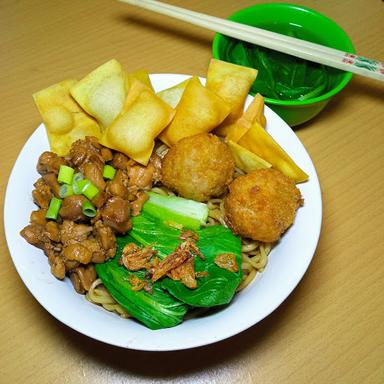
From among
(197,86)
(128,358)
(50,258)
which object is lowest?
(128,358)

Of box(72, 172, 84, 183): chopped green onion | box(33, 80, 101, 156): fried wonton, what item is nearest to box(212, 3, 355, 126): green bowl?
box(33, 80, 101, 156): fried wonton

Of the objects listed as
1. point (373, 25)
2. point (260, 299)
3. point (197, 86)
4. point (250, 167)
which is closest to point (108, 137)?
point (197, 86)

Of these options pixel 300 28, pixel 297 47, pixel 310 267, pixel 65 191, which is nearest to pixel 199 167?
pixel 65 191

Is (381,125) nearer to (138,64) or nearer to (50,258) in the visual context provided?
(138,64)

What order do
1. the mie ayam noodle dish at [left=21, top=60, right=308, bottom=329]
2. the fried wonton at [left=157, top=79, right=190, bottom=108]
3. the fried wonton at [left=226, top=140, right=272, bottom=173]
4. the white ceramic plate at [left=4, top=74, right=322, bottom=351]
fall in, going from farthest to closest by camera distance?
the fried wonton at [left=157, top=79, right=190, bottom=108] → the fried wonton at [left=226, top=140, right=272, bottom=173] → the mie ayam noodle dish at [left=21, top=60, right=308, bottom=329] → the white ceramic plate at [left=4, top=74, right=322, bottom=351]

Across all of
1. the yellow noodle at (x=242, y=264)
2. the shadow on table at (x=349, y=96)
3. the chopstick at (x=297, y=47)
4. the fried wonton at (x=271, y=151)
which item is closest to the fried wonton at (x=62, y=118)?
the yellow noodle at (x=242, y=264)

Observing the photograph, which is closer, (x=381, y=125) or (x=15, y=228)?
(x=15, y=228)

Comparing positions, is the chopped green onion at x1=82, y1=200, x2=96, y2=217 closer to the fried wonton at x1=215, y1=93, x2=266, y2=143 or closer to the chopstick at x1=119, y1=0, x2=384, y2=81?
the fried wonton at x1=215, y1=93, x2=266, y2=143
